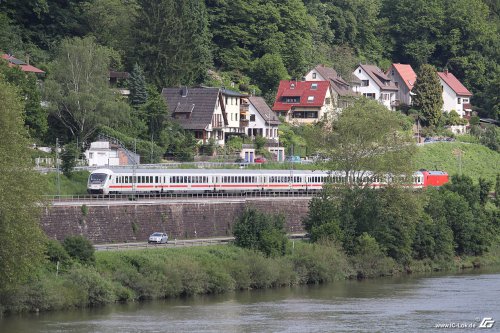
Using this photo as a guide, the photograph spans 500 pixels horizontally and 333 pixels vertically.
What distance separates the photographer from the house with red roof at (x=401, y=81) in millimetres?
130625

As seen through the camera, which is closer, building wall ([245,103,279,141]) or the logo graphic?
the logo graphic

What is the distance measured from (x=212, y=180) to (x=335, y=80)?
41.9 metres

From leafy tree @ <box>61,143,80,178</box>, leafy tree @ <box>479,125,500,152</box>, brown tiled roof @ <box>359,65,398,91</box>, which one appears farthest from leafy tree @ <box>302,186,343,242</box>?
brown tiled roof @ <box>359,65,398,91</box>

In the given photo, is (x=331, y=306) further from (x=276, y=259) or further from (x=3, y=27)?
(x=3, y=27)

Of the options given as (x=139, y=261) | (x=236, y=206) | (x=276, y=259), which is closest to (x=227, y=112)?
(x=236, y=206)

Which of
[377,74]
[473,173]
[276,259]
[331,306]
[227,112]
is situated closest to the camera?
[331,306]

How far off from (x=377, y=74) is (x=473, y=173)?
21335 mm

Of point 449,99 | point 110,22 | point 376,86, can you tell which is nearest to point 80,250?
point 110,22

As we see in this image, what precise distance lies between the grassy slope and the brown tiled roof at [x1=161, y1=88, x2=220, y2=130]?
18982 mm

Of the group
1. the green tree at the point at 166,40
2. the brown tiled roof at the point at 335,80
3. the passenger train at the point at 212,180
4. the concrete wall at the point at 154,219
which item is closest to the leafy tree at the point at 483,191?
the passenger train at the point at 212,180

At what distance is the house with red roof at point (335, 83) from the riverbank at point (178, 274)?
4217cm

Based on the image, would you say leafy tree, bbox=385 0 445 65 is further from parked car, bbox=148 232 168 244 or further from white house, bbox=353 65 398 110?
parked car, bbox=148 232 168 244

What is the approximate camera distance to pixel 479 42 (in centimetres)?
13788

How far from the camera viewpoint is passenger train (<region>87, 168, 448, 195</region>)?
75750 millimetres
